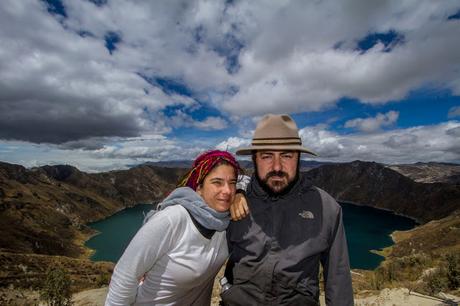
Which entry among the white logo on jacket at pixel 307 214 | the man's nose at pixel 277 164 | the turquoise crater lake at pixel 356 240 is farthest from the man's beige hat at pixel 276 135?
the turquoise crater lake at pixel 356 240

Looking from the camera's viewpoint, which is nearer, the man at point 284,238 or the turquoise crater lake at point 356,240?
the man at point 284,238

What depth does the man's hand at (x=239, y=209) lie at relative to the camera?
4797 millimetres

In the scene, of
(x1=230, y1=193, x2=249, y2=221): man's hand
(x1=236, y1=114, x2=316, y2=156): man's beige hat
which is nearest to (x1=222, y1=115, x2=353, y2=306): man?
(x1=236, y1=114, x2=316, y2=156): man's beige hat

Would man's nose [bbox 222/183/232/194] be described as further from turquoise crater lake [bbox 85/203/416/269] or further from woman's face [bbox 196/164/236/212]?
turquoise crater lake [bbox 85/203/416/269]

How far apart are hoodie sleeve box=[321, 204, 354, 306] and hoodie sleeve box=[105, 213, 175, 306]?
261 centimetres

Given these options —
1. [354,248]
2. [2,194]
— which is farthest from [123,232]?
[354,248]

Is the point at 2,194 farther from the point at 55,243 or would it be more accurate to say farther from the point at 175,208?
the point at 175,208

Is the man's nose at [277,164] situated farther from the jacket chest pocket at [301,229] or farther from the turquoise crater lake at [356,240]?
the turquoise crater lake at [356,240]

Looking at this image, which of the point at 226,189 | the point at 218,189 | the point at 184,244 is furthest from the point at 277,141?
the point at 184,244

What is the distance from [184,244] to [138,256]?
2.28 feet

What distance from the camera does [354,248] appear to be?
13375 cm

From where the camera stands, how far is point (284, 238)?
A: 467 cm

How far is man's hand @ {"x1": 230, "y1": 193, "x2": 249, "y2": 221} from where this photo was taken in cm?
480

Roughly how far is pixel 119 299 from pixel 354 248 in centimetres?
14846
